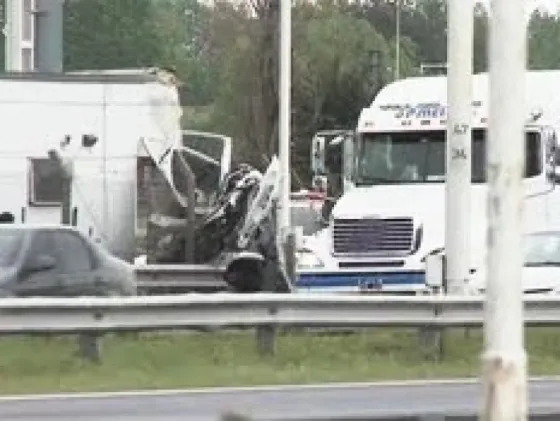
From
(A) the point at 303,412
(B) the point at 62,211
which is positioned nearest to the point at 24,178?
(B) the point at 62,211

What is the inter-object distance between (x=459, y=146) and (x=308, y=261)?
5.44 metres

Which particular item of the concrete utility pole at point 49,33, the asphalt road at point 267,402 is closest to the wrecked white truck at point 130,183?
the concrete utility pole at point 49,33

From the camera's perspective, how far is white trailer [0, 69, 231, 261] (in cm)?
2609

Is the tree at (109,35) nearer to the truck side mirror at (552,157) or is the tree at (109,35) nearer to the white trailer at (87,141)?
the white trailer at (87,141)

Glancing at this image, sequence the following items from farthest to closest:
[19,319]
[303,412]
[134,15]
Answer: [134,15]
[19,319]
[303,412]

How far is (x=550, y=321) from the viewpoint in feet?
61.2

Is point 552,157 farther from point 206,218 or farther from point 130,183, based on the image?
point 130,183

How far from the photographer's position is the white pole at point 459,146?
1950 cm

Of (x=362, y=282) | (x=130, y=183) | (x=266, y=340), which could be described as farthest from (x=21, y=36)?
(x=266, y=340)

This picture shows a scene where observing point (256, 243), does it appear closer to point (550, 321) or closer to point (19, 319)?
point (550, 321)

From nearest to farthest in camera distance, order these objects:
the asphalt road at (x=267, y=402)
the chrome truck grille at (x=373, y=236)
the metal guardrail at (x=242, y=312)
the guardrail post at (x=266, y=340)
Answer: the asphalt road at (x=267, y=402) < the metal guardrail at (x=242, y=312) < the guardrail post at (x=266, y=340) < the chrome truck grille at (x=373, y=236)

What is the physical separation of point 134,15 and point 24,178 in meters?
73.6

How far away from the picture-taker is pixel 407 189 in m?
24.6

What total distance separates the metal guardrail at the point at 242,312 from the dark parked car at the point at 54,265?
A: 58.2 inches
